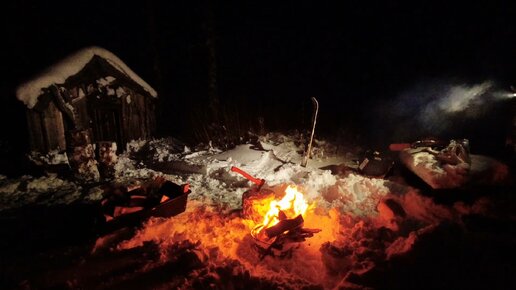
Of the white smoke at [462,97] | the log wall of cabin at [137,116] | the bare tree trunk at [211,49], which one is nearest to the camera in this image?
the white smoke at [462,97]

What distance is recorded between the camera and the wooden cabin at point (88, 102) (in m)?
10.7

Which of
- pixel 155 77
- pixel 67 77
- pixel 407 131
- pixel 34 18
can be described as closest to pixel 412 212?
pixel 407 131

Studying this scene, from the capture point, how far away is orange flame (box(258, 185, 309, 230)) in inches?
239

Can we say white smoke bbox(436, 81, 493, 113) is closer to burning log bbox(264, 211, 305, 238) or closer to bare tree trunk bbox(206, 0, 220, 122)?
bare tree trunk bbox(206, 0, 220, 122)

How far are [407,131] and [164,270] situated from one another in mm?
12647

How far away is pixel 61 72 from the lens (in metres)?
11.1

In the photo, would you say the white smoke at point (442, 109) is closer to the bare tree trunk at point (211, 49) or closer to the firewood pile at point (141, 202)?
the bare tree trunk at point (211, 49)

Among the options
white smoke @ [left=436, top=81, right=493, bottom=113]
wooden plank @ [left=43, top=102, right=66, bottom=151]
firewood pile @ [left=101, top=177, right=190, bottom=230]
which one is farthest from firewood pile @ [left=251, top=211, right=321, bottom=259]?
white smoke @ [left=436, top=81, right=493, bottom=113]

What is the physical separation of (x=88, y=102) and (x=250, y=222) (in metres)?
9.48

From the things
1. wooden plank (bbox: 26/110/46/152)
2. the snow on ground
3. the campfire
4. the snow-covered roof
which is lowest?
the snow on ground

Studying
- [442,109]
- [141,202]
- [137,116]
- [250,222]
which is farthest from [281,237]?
[442,109]

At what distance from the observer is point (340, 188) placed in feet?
26.7

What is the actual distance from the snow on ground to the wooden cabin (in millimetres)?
2178

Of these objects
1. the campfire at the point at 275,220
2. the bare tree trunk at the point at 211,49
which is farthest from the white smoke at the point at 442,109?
the bare tree trunk at the point at 211,49
